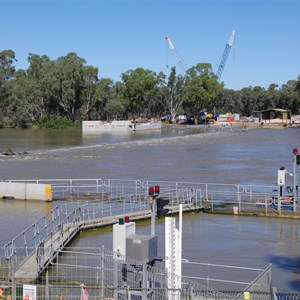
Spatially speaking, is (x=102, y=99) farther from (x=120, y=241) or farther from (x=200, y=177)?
(x=120, y=241)

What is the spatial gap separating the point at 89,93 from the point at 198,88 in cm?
3418

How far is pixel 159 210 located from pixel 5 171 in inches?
1347

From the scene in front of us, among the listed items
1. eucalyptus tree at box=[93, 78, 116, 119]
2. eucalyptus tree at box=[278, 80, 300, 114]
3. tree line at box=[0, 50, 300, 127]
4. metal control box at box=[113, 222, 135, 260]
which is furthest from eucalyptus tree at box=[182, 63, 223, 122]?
metal control box at box=[113, 222, 135, 260]

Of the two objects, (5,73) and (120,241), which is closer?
(120,241)

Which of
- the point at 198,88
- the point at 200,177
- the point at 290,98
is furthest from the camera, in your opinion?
the point at 290,98

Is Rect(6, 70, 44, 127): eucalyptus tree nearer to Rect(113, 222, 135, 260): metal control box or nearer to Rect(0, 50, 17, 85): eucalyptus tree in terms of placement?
Rect(0, 50, 17, 85): eucalyptus tree

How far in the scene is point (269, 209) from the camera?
81.3 ft

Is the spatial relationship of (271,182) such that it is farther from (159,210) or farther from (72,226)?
(159,210)

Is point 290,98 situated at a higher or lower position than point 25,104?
higher

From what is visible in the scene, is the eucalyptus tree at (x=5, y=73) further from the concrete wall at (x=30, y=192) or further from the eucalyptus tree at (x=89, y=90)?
the concrete wall at (x=30, y=192)

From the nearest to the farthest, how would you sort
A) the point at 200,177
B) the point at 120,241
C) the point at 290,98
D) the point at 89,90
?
1. the point at 120,241
2. the point at 200,177
3. the point at 89,90
4. the point at 290,98

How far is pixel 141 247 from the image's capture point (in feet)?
37.3

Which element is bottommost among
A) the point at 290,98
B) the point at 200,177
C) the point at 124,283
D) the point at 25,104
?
the point at 200,177

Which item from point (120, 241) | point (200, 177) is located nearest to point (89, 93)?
point (200, 177)
